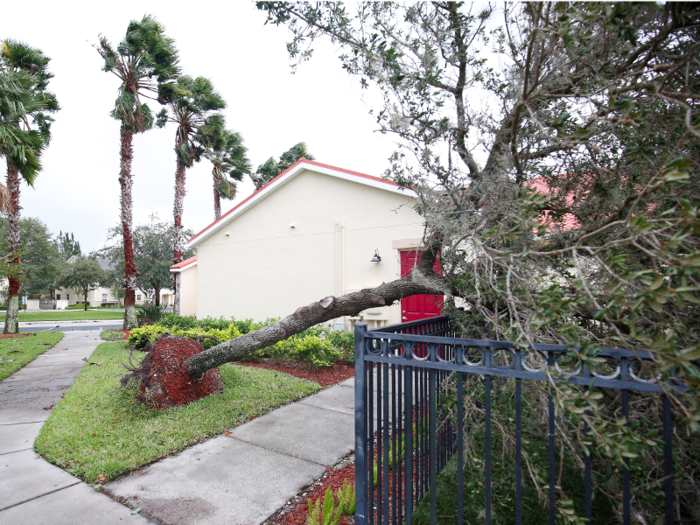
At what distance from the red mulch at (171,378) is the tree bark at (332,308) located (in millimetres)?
150

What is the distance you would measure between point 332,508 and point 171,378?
3.59m

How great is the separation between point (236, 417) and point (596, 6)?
5.31 meters

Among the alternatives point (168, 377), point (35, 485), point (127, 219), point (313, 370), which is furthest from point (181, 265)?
point (35, 485)

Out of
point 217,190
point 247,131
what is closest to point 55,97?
point 217,190

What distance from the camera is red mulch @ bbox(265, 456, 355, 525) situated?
2740mm

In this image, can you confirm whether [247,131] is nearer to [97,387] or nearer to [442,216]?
[97,387]

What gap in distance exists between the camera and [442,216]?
305cm

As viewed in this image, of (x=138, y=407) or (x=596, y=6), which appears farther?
(x=138, y=407)

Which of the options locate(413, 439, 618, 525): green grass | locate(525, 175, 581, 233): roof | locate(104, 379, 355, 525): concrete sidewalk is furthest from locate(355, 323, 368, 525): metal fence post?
locate(525, 175, 581, 233): roof

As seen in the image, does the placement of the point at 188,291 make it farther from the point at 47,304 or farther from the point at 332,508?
the point at 47,304

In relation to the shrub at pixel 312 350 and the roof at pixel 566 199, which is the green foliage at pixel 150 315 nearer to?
the shrub at pixel 312 350

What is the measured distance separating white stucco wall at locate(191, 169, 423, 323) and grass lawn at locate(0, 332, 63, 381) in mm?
4886

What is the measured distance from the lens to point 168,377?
5.13 metres

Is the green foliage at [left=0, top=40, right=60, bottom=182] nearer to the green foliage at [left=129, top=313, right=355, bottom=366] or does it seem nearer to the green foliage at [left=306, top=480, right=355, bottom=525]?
the green foliage at [left=129, top=313, right=355, bottom=366]
